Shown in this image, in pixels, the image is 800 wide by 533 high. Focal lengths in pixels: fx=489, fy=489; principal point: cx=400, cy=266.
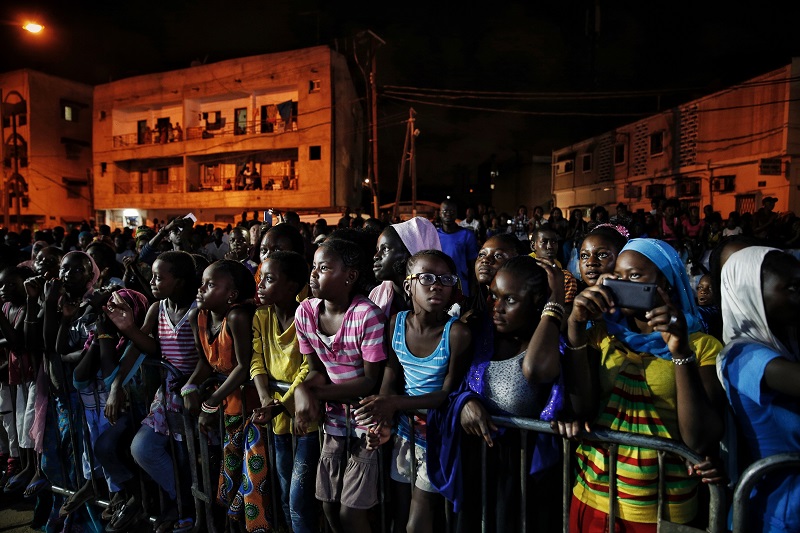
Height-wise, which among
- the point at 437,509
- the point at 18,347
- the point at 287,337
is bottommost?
the point at 437,509

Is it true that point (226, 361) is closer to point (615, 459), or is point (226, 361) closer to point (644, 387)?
point (615, 459)

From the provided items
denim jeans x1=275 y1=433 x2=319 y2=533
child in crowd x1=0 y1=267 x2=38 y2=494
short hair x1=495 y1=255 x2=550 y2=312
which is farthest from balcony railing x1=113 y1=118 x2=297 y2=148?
short hair x1=495 y1=255 x2=550 y2=312

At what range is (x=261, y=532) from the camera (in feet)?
9.84

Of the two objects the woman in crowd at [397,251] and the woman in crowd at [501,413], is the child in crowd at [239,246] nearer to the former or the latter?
the woman in crowd at [397,251]

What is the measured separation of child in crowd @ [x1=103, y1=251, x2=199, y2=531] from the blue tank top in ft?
5.10

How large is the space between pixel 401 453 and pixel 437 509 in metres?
0.34

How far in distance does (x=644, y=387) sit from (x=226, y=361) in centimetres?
238

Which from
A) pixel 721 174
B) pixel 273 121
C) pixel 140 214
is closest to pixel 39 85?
pixel 140 214

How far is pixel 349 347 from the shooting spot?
110 inches

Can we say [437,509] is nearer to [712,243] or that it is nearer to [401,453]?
[401,453]

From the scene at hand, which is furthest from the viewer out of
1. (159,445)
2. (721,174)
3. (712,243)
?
(721,174)

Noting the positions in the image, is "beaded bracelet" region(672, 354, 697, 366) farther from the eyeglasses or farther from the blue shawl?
the eyeglasses

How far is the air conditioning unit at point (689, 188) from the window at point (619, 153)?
6110 millimetres

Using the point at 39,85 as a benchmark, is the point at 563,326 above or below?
below
